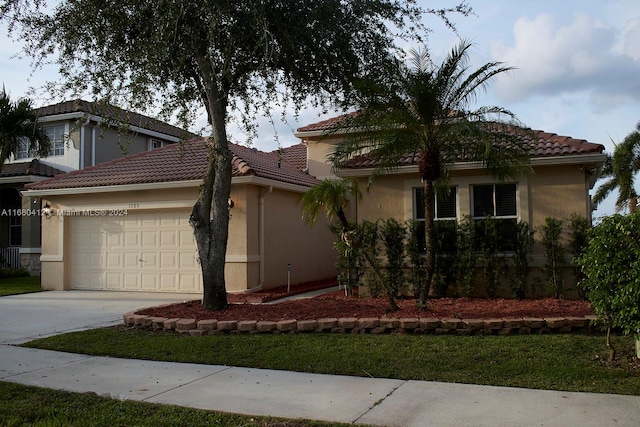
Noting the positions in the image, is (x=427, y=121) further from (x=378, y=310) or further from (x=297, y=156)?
(x=297, y=156)

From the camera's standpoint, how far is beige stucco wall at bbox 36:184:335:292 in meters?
13.9

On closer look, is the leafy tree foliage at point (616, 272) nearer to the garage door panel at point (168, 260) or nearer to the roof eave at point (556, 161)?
the roof eave at point (556, 161)

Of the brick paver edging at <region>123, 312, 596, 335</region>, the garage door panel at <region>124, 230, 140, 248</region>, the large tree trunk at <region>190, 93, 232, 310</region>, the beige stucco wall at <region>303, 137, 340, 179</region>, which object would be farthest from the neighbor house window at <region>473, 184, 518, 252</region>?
the garage door panel at <region>124, 230, 140, 248</region>

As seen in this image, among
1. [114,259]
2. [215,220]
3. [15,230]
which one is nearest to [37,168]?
[15,230]

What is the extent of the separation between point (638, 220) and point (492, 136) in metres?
3.35

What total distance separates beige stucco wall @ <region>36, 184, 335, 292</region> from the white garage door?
318 millimetres

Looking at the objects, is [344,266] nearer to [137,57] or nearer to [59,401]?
[137,57]

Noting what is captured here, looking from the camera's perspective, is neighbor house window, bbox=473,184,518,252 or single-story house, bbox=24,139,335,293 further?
single-story house, bbox=24,139,335,293

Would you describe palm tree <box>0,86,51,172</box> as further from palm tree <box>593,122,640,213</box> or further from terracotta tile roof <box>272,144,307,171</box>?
palm tree <box>593,122,640,213</box>

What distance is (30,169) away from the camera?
2139 cm

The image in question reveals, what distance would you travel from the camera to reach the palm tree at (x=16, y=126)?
733 inches

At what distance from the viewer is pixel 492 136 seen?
9.45 meters

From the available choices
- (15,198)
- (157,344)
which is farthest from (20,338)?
(15,198)

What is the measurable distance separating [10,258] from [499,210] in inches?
761
